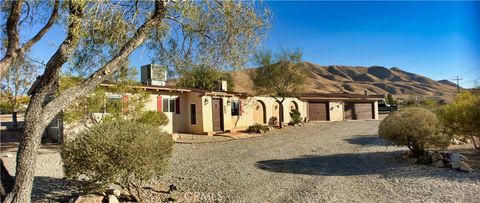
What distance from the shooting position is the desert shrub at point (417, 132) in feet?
32.8

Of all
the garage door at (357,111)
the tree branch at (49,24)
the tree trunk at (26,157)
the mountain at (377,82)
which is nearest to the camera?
the tree trunk at (26,157)

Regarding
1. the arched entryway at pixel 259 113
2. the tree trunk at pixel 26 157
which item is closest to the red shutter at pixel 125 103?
the tree trunk at pixel 26 157

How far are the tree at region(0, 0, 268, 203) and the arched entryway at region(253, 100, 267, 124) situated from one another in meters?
18.3

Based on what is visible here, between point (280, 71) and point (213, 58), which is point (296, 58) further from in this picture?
point (213, 58)

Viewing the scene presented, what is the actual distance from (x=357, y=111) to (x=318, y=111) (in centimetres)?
584

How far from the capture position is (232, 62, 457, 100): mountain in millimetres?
97731

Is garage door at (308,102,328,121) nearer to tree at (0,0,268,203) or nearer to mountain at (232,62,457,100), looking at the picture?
tree at (0,0,268,203)

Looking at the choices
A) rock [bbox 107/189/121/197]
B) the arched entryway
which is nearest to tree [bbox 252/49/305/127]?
the arched entryway

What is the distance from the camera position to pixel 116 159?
577cm

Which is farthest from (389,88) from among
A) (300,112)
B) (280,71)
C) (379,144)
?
(379,144)

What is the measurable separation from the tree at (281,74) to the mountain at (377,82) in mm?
68906

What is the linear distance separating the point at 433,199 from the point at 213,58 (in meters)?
5.30

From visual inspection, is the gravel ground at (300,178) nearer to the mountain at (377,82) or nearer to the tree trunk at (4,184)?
the tree trunk at (4,184)

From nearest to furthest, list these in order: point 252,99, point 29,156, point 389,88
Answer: point 29,156 < point 252,99 < point 389,88
